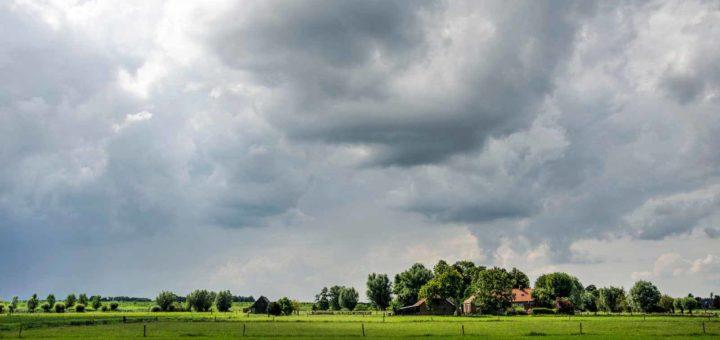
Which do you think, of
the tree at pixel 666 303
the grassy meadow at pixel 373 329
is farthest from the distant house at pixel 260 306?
the tree at pixel 666 303

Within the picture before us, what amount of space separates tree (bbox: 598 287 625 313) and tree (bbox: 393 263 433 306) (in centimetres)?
5604

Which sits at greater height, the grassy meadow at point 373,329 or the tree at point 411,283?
the tree at point 411,283

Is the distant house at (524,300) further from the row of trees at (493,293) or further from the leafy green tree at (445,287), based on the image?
the leafy green tree at (445,287)

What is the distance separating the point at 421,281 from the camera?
180 metres

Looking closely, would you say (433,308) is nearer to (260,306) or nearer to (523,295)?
(523,295)

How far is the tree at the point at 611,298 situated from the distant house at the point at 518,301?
23.3 meters

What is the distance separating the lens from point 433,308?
15612cm

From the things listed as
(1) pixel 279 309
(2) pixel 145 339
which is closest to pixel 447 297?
(1) pixel 279 309

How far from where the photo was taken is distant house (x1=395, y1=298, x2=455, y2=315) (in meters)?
156

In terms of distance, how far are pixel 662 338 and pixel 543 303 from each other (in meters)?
116

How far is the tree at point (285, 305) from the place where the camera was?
154m

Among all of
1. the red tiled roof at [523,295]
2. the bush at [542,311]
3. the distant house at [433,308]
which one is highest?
the red tiled roof at [523,295]

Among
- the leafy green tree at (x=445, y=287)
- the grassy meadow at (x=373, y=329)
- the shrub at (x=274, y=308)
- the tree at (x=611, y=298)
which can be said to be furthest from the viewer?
the tree at (x=611, y=298)

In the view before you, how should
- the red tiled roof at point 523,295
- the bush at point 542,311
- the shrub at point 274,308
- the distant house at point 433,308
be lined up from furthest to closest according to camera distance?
the red tiled roof at point 523,295, the distant house at point 433,308, the bush at point 542,311, the shrub at point 274,308
